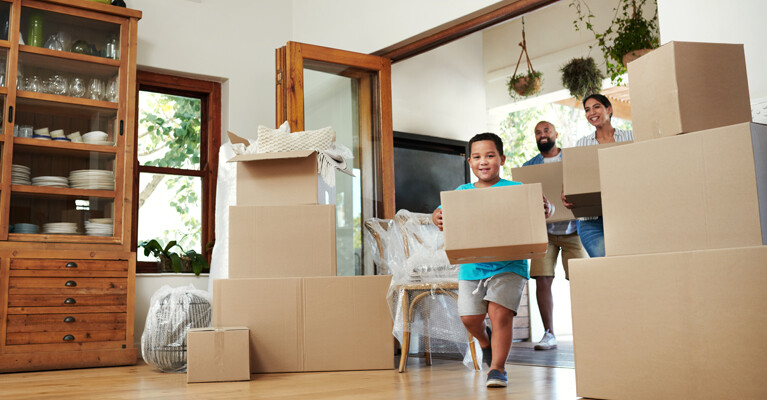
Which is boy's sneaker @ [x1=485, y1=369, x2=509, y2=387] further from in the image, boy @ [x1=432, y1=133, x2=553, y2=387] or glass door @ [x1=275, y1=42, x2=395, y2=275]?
glass door @ [x1=275, y1=42, x2=395, y2=275]

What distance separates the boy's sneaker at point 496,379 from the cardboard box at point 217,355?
910mm

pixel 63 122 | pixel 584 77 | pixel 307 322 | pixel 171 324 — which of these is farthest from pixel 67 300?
pixel 584 77

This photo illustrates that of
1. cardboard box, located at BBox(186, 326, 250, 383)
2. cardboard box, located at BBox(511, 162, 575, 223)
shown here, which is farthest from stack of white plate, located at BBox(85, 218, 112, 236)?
cardboard box, located at BBox(511, 162, 575, 223)

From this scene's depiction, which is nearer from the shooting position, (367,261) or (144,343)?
(144,343)

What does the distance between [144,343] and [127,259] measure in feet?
2.44

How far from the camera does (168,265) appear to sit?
13.6ft

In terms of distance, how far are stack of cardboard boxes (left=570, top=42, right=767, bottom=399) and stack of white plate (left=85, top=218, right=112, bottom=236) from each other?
267 centimetres

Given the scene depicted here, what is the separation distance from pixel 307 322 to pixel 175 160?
197cm

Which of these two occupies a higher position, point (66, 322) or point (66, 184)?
point (66, 184)

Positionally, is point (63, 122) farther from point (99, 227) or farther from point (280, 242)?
point (280, 242)

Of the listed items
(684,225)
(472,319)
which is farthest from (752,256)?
(472,319)

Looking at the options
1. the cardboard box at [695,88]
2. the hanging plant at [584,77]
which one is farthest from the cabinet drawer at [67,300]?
the hanging plant at [584,77]

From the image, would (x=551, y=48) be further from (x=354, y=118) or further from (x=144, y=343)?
(x=144, y=343)

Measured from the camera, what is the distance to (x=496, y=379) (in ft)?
7.34
